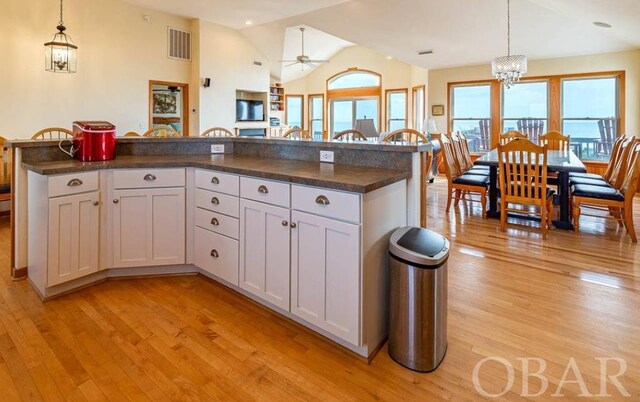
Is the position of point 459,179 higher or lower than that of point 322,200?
higher

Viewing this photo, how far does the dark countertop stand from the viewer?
1880 mm

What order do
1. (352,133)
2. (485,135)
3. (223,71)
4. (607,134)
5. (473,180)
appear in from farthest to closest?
(485,135), (223,71), (607,134), (473,180), (352,133)

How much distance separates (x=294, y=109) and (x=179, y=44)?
5.30 meters

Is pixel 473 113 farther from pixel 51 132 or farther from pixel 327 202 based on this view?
pixel 51 132

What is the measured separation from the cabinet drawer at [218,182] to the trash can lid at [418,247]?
1080 mm

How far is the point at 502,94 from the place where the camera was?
8.12 meters

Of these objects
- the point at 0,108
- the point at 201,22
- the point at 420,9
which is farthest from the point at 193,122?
the point at 420,9

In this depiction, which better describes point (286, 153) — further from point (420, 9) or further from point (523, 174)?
point (420, 9)

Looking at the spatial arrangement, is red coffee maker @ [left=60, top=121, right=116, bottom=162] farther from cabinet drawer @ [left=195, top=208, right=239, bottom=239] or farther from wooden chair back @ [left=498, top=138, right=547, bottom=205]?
wooden chair back @ [left=498, top=138, right=547, bottom=205]

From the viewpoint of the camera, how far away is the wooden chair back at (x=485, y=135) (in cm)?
837

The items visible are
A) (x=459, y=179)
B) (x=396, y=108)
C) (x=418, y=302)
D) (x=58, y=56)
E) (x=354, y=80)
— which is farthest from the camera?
(x=354, y=80)

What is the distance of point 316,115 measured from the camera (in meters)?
11.9

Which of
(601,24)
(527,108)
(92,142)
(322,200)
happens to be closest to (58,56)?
(92,142)

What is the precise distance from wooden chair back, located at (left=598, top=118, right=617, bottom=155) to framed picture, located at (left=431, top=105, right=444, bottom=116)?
299cm
